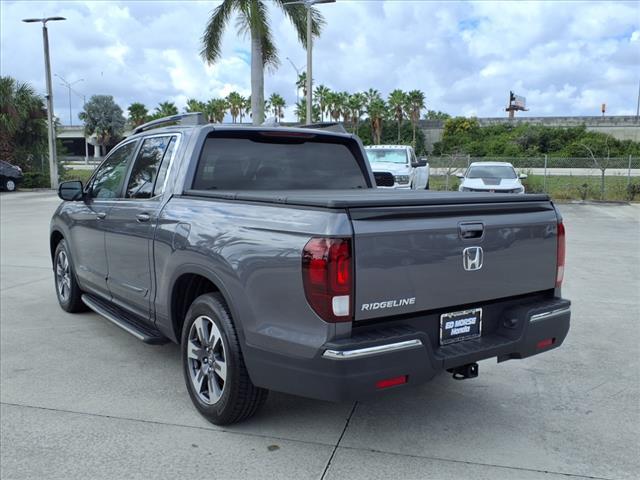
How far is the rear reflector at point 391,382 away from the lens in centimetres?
292

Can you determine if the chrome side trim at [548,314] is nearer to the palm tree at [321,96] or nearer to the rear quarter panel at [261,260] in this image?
the rear quarter panel at [261,260]

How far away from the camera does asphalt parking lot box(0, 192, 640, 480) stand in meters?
3.22

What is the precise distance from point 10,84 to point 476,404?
3436 centimetres

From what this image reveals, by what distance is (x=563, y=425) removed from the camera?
3.73 m

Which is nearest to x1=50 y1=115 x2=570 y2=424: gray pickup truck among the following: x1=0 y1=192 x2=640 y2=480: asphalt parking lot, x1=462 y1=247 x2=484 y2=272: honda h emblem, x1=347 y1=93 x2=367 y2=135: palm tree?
x1=462 y1=247 x2=484 y2=272: honda h emblem

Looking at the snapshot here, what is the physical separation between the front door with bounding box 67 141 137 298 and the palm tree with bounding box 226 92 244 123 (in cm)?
7849

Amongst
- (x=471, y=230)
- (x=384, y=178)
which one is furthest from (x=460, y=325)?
(x=384, y=178)

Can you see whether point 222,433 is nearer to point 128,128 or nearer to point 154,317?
point 154,317

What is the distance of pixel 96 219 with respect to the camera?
520 cm

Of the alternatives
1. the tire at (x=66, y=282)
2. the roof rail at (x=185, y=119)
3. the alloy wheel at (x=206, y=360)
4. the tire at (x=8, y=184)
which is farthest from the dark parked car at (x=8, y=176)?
the alloy wheel at (x=206, y=360)

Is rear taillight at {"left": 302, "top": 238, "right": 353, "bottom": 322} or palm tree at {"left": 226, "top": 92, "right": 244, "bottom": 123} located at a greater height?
palm tree at {"left": 226, "top": 92, "right": 244, "bottom": 123}

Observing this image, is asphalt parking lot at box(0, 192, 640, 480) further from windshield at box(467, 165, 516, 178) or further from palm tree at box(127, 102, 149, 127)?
palm tree at box(127, 102, 149, 127)

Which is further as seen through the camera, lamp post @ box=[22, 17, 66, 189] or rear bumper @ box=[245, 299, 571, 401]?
lamp post @ box=[22, 17, 66, 189]

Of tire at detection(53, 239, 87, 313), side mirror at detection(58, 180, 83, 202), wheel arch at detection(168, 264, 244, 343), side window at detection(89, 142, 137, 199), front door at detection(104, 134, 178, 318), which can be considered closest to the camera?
wheel arch at detection(168, 264, 244, 343)
